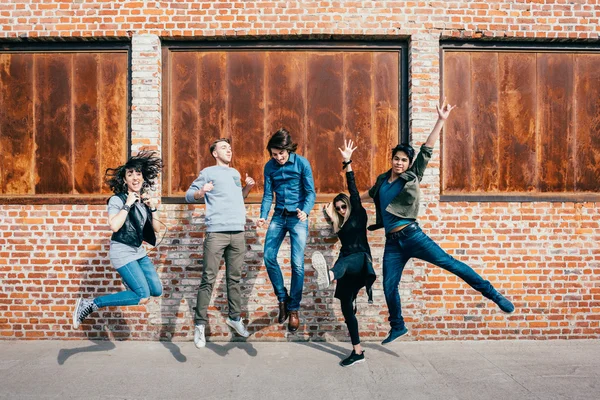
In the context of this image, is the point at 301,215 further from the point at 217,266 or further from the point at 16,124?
the point at 16,124

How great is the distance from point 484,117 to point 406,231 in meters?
2.19

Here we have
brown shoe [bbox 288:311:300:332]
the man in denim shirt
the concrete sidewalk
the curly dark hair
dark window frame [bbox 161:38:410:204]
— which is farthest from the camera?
dark window frame [bbox 161:38:410:204]

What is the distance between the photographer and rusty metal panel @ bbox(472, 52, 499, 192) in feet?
19.8

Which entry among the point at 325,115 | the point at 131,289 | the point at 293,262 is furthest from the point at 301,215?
the point at 131,289

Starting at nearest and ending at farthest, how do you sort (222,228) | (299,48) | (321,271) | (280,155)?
(321,271)
(222,228)
(280,155)
(299,48)

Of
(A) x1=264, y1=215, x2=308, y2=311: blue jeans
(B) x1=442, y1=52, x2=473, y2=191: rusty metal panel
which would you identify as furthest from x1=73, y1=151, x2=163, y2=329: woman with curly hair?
(B) x1=442, y1=52, x2=473, y2=191: rusty metal panel

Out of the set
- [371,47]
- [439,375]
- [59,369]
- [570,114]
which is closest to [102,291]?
[59,369]

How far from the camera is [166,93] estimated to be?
6.05m

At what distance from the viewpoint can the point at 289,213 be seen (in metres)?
5.34

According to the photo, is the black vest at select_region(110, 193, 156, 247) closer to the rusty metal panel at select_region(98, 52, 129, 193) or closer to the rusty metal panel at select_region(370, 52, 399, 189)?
the rusty metal panel at select_region(98, 52, 129, 193)

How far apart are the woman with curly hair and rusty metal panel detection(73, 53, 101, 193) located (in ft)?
4.10

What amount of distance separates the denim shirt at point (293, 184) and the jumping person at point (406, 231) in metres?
0.78

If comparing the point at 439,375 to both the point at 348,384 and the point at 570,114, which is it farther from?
the point at 570,114

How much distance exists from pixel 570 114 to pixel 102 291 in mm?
6305
